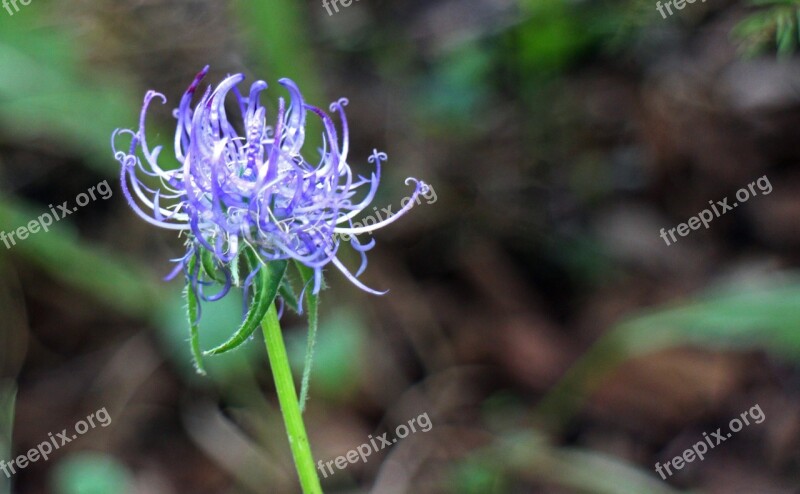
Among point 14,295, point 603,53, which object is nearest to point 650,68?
point 603,53

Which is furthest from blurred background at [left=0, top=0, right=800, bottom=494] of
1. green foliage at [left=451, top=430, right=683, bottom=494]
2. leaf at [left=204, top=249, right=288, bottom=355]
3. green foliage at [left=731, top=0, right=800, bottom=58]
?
leaf at [left=204, top=249, right=288, bottom=355]

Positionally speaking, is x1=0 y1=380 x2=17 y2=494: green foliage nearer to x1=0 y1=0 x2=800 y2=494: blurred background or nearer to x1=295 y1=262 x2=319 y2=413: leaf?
x1=0 y1=0 x2=800 y2=494: blurred background

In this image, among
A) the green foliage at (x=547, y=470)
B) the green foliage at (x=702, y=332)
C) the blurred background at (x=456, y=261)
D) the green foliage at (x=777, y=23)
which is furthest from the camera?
the blurred background at (x=456, y=261)

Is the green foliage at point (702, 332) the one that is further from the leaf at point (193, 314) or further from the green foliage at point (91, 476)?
the leaf at point (193, 314)

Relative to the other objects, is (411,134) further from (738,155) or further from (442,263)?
(738,155)

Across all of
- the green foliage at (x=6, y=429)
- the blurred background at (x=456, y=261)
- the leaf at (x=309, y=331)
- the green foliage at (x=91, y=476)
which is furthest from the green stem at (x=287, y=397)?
the green foliage at (x=6, y=429)

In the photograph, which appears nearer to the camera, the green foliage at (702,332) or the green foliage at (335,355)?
the green foliage at (702,332)
